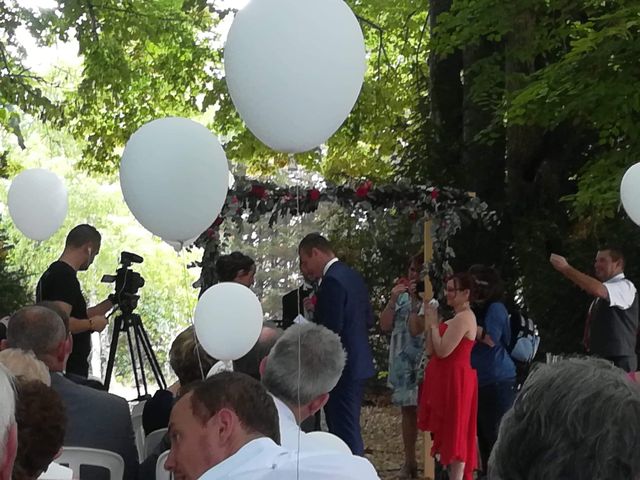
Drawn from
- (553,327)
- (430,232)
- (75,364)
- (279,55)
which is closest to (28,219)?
(75,364)

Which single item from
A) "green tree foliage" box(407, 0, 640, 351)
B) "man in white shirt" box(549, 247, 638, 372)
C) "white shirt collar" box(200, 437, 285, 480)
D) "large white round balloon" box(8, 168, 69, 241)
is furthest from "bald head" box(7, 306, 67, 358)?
"green tree foliage" box(407, 0, 640, 351)

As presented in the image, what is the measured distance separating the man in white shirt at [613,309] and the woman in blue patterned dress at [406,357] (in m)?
1.61

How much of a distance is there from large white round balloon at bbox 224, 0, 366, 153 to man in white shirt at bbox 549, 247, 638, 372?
3721 millimetres

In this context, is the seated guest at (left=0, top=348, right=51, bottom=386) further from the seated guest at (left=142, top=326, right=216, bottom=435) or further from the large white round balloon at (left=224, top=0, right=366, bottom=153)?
the large white round balloon at (left=224, top=0, right=366, bottom=153)

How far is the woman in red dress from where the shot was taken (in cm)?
622

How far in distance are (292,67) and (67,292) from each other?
12.0ft

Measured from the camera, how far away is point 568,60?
8.84 meters

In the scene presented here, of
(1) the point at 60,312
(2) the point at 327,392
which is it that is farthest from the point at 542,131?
(2) the point at 327,392

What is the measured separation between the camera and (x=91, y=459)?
363cm

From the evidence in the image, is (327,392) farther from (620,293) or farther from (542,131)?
(542,131)

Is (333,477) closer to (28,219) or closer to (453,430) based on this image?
(453,430)

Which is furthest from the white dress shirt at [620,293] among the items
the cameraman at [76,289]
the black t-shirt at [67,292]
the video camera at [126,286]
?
the black t-shirt at [67,292]

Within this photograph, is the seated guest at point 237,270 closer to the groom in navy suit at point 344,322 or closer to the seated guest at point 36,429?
the groom in navy suit at point 344,322

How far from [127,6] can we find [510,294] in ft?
19.7
